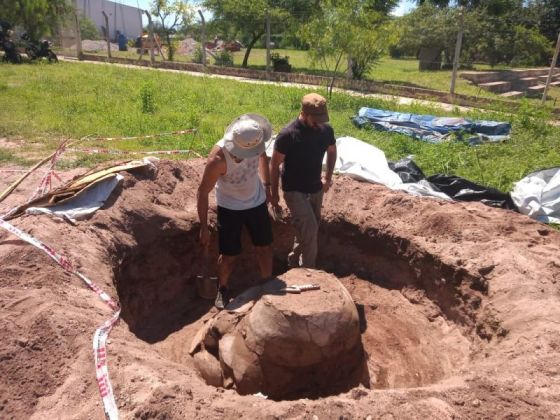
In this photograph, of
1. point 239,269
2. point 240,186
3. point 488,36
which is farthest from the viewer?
point 488,36

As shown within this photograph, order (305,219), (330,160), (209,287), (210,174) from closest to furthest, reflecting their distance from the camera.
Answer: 1. (210,174)
2. (305,219)
3. (330,160)
4. (209,287)

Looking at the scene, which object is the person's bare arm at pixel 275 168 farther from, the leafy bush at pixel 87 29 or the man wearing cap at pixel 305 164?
the leafy bush at pixel 87 29

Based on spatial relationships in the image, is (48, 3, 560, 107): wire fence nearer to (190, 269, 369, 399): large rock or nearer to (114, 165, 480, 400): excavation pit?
(114, 165, 480, 400): excavation pit

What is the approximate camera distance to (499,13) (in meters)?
21.5

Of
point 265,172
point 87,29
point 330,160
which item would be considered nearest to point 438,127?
point 330,160

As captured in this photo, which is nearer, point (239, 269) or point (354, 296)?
point (354, 296)

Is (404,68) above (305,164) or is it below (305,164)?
above

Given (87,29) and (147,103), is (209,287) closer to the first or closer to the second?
(147,103)

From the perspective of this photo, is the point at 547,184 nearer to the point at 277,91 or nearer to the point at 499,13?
the point at 277,91

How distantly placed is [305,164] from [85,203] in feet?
6.96

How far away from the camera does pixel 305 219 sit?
455cm

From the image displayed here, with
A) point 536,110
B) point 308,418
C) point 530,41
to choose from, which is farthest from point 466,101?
point 308,418

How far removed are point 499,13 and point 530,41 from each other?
2.90m

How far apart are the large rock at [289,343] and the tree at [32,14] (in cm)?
2351
